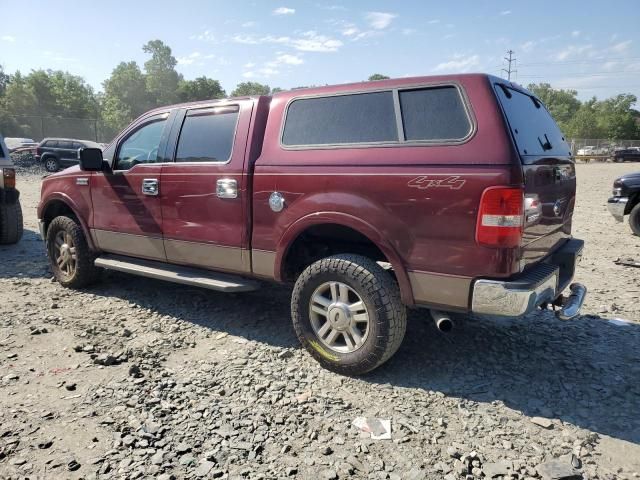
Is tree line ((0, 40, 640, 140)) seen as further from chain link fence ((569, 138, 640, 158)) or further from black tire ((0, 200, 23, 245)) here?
black tire ((0, 200, 23, 245))

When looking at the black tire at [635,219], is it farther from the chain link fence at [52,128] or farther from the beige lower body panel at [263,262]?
the chain link fence at [52,128]

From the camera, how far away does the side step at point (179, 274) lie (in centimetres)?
384

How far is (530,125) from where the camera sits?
3.24 metres

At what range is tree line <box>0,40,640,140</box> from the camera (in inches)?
2144

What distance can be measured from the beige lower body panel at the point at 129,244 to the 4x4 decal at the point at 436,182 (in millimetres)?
2562

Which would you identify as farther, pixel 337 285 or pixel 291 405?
pixel 337 285

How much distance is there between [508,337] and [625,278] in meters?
2.67

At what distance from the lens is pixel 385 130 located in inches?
125

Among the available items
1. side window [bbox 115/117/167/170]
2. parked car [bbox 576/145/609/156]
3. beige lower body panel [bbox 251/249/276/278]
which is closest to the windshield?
beige lower body panel [bbox 251/249/276/278]

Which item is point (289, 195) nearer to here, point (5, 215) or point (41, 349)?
point (41, 349)

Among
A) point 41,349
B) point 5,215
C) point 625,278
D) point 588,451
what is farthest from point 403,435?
point 5,215

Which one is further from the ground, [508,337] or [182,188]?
[182,188]

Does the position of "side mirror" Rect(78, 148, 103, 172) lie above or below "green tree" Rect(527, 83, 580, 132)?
below

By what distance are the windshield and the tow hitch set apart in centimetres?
105
